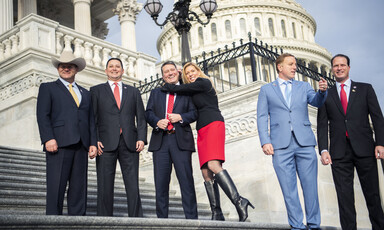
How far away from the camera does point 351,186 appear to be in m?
5.61

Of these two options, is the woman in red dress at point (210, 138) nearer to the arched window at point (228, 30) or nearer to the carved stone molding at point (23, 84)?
the carved stone molding at point (23, 84)

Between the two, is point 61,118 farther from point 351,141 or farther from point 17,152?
point 17,152

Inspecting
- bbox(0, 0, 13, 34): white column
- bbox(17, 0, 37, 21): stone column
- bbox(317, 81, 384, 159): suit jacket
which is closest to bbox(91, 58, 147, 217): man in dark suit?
bbox(317, 81, 384, 159): suit jacket

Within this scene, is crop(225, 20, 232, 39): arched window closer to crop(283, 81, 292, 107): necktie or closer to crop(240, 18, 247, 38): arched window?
crop(240, 18, 247, 38): arched window

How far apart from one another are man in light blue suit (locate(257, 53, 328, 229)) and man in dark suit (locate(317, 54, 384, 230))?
0.25 m

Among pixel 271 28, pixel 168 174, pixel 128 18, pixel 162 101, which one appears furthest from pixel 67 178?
pixel 271 28

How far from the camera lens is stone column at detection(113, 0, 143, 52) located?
63.4ft

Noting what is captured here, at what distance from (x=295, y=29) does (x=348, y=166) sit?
7690cm

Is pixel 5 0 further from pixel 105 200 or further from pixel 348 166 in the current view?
pixel 348 166

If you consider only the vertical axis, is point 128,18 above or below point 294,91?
above

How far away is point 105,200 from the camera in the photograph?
18.9 feet

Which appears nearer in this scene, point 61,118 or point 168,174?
point 61,118

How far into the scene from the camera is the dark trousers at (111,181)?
5.78m

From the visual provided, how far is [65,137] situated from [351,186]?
3.20 m
